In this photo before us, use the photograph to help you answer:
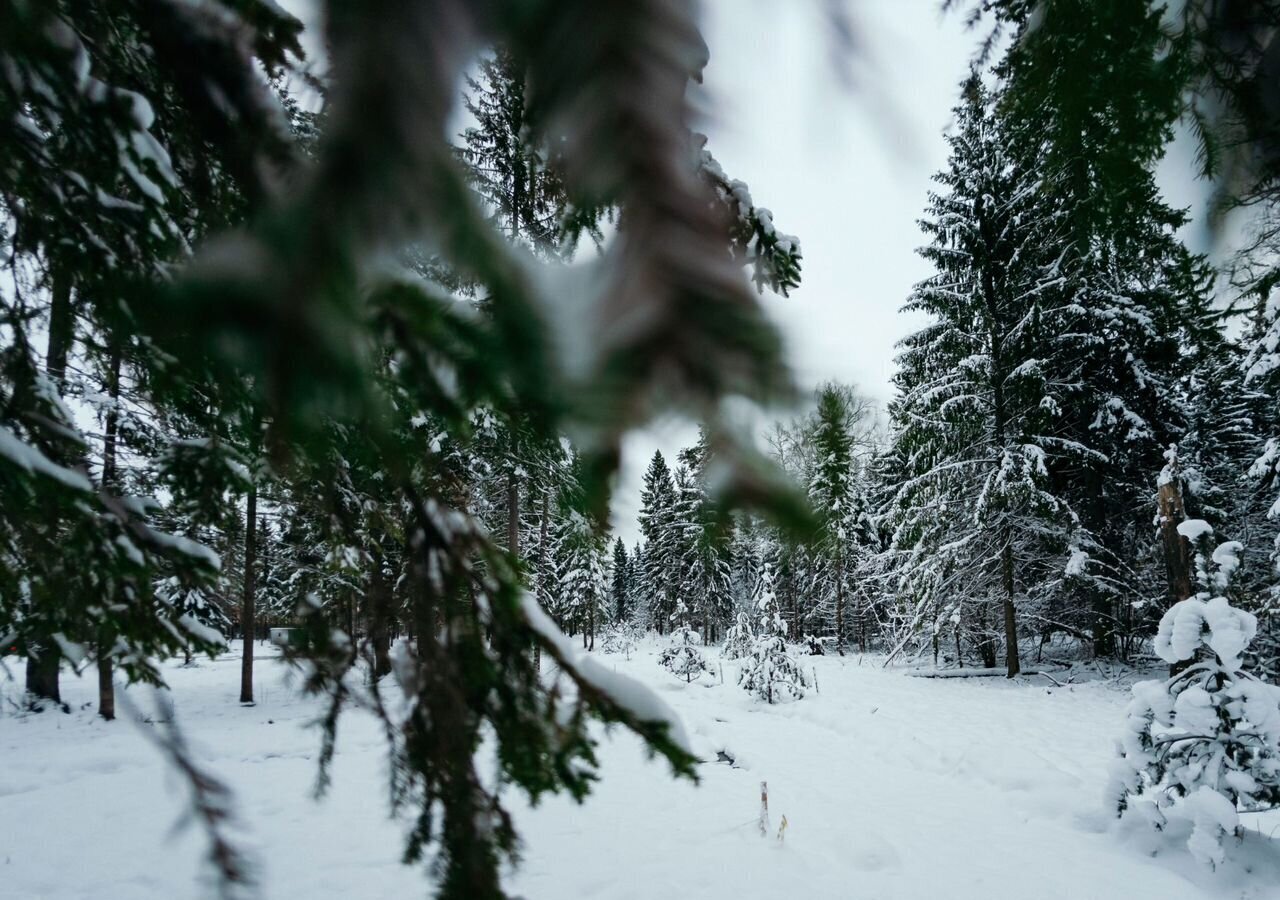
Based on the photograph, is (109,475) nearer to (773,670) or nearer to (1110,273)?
(1110,273)

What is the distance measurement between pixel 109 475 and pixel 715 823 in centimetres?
531

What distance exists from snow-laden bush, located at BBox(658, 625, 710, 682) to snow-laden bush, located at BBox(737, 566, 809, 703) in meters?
2.17

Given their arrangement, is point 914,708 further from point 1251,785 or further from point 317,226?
point 317,226

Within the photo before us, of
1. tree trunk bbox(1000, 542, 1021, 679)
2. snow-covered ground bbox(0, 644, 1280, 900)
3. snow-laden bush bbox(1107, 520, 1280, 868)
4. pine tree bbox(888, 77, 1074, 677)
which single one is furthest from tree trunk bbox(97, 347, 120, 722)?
tree trunk bbox(1000, 542, 1021, 679)

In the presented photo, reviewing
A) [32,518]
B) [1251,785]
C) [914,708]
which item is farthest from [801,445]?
[914,708]

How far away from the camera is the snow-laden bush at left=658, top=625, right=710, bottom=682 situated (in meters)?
12.7

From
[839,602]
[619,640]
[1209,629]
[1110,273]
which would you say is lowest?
[619,640]

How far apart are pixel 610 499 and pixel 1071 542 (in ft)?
44.9

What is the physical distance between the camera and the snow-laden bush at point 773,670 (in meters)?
10.4

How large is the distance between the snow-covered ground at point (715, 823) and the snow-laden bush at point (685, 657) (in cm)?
437

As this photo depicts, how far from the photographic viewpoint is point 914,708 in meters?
9.21

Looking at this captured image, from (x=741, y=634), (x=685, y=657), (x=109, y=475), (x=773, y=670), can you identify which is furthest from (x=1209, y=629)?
(x=685, y=657)

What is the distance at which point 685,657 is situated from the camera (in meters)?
13.0

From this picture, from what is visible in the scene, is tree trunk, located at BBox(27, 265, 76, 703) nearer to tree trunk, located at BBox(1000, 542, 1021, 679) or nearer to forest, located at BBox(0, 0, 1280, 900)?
forest, located at BBox(0, 0, 1280, 900)
